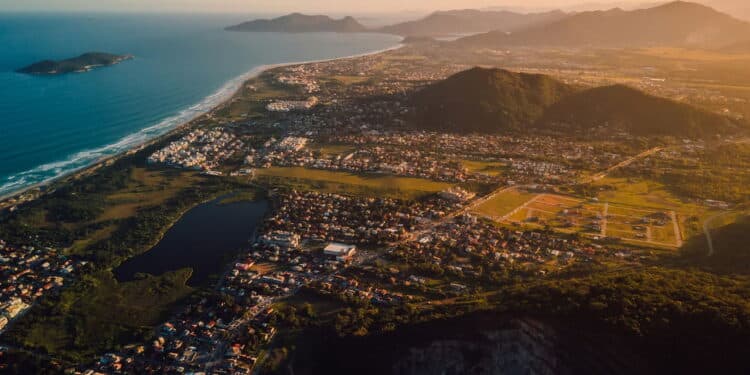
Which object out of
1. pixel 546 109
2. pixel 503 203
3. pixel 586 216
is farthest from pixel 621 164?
pixel 546 109

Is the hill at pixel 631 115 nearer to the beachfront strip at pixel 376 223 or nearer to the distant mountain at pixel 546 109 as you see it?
the distant mountain at pixel 546 109

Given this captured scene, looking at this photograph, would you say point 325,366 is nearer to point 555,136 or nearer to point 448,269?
point 448,269

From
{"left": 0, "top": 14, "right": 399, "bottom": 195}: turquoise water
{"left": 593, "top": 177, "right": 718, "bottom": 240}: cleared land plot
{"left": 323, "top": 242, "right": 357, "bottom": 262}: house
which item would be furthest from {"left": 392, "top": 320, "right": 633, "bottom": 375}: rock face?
{"left": 0, "top": 14, "right": 399, "bottom": 195}: turquoise water

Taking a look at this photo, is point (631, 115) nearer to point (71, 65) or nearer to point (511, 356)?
point (511, 356)

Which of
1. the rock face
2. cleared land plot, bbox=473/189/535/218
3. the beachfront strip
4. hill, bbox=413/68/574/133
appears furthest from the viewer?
hill, bbox=413/68/574/133

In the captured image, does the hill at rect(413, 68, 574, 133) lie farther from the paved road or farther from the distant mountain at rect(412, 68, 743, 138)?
the paved road

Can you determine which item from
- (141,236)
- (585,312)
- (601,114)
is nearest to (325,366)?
(585,312)
